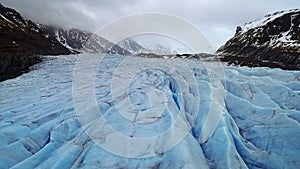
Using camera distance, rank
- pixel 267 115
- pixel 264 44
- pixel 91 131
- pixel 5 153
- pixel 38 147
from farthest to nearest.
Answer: pixel 264 44 → pixel 267 115 → pixel 91 131 → pixel 38 147 → pixel 5 153

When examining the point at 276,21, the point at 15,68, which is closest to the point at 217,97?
the point at 15,68

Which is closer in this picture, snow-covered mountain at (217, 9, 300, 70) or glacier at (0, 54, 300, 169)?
glacier at (0, 54, 300, 169)

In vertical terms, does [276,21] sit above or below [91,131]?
above

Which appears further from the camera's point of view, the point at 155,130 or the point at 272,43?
the point at 272,43

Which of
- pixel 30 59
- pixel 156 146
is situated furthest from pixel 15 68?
pixel 156 146

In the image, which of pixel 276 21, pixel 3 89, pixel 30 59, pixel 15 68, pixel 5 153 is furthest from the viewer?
pixel 276 21

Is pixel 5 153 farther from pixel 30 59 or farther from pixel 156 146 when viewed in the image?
pixel 30 59

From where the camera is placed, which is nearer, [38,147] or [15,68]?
[38,147]

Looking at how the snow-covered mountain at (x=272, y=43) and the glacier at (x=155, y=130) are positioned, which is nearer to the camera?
the glacier at (x=155, y=130)

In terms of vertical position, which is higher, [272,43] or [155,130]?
[272,43]
